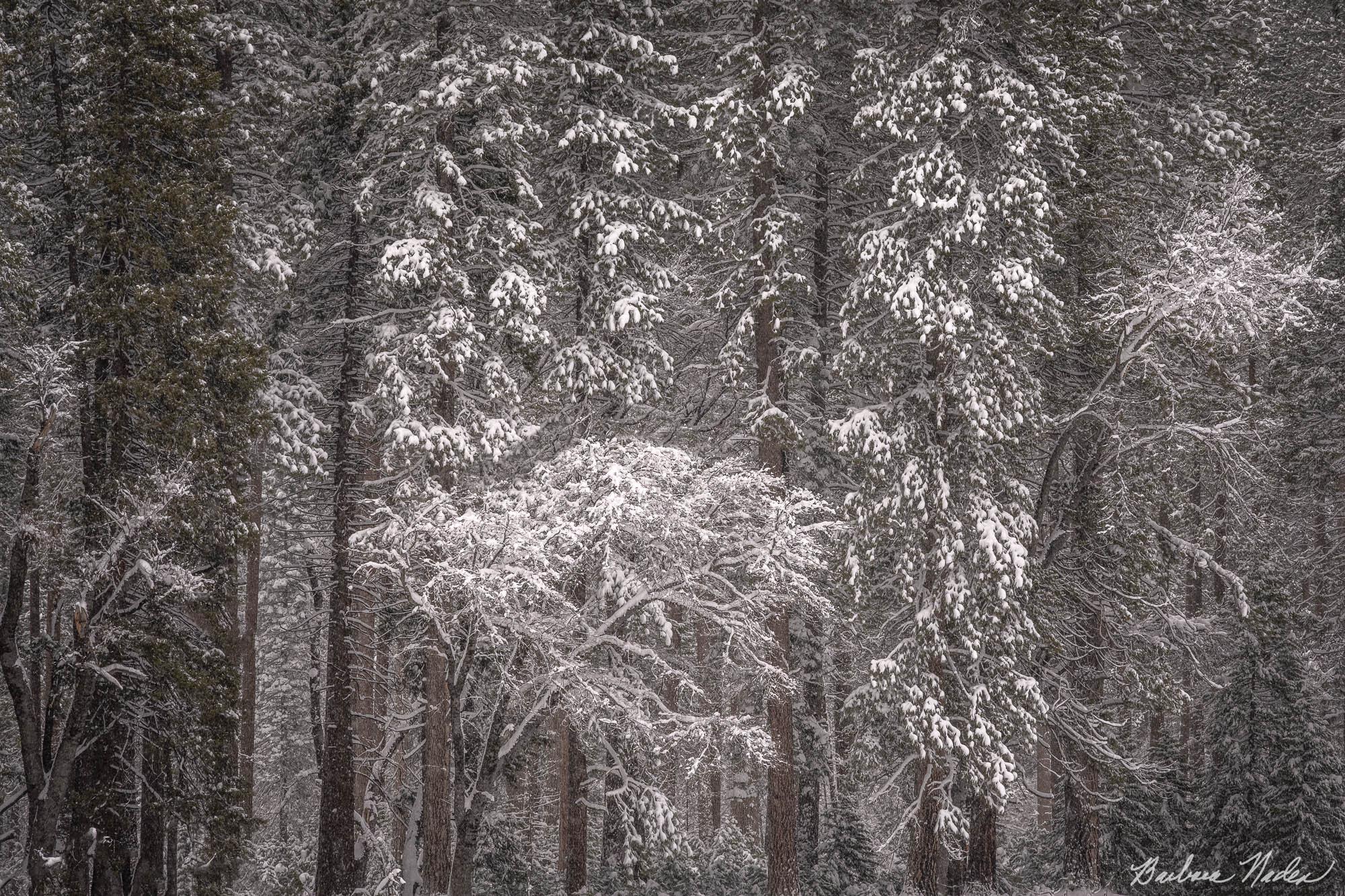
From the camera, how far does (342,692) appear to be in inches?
583

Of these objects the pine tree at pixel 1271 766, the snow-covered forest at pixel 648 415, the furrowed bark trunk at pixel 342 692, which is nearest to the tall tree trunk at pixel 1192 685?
the snow-covered forest at pixel 648 415

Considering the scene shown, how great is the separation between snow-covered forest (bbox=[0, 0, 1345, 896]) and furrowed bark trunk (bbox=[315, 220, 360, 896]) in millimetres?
80

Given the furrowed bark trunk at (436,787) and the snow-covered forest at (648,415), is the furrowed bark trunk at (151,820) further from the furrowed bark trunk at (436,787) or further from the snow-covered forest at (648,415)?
the furrowed bark trunk at (436,787)

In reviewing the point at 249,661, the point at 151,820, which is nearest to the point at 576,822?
the point at 151,820

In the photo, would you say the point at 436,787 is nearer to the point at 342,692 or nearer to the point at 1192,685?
the point at 342,692

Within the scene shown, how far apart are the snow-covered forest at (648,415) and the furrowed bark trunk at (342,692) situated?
8cm

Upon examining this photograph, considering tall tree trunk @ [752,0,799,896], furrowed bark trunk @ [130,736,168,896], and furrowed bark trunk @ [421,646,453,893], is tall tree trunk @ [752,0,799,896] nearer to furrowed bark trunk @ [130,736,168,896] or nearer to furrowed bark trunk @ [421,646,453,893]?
furrowed bark trunk @ [421,646,453,893]

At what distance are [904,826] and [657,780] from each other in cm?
359

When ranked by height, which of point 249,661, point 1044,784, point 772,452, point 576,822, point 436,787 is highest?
point 772,452

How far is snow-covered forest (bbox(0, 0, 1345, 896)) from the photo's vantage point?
1175 centimetres

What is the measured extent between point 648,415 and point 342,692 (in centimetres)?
694

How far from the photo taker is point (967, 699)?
13.1 m

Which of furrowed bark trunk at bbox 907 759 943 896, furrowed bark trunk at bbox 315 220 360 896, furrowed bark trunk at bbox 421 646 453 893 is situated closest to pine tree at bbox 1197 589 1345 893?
furrowed bark trunk at bbox 907 759 943 896

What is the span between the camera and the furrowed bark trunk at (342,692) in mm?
14469
